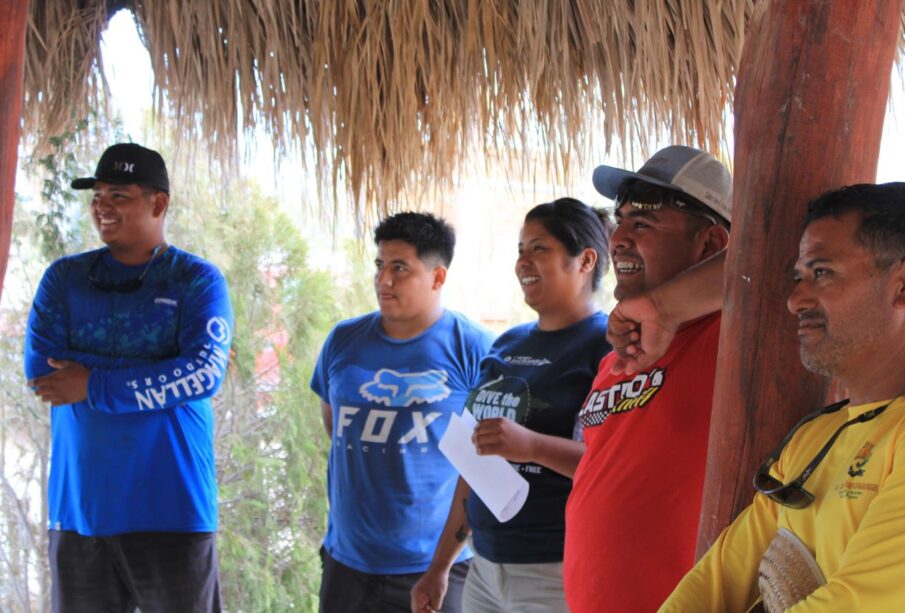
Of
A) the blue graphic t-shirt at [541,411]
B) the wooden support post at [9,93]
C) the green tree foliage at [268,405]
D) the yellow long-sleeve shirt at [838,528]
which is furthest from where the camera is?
the green tree foliage at [268,405]

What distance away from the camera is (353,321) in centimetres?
366

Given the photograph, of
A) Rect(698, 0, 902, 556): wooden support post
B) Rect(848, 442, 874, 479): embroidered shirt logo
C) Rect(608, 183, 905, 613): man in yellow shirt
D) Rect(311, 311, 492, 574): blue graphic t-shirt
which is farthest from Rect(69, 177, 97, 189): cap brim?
Rect(848, 442, 874, 479): embroidered shirt logo

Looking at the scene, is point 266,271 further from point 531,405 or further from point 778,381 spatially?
point 778,381

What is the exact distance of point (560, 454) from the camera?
2566 mm

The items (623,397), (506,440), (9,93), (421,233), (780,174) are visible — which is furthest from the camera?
(421,233)

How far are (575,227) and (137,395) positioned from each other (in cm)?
147

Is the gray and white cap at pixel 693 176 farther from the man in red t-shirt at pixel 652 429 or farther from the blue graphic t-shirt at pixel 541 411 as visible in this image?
the blue graphic t-shirt at pixel 541 411

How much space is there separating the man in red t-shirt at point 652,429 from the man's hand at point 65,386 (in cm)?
169

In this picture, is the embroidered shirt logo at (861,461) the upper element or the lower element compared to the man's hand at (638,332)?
lower

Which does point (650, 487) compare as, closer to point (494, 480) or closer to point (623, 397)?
point (623, 397)

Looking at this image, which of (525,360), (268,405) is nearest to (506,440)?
(525,360)

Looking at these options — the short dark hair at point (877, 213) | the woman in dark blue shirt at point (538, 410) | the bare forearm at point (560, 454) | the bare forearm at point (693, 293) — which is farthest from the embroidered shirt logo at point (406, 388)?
the short dark hair at point (877, 213)

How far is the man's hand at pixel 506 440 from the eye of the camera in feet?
8.41

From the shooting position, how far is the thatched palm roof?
3.14 metres
